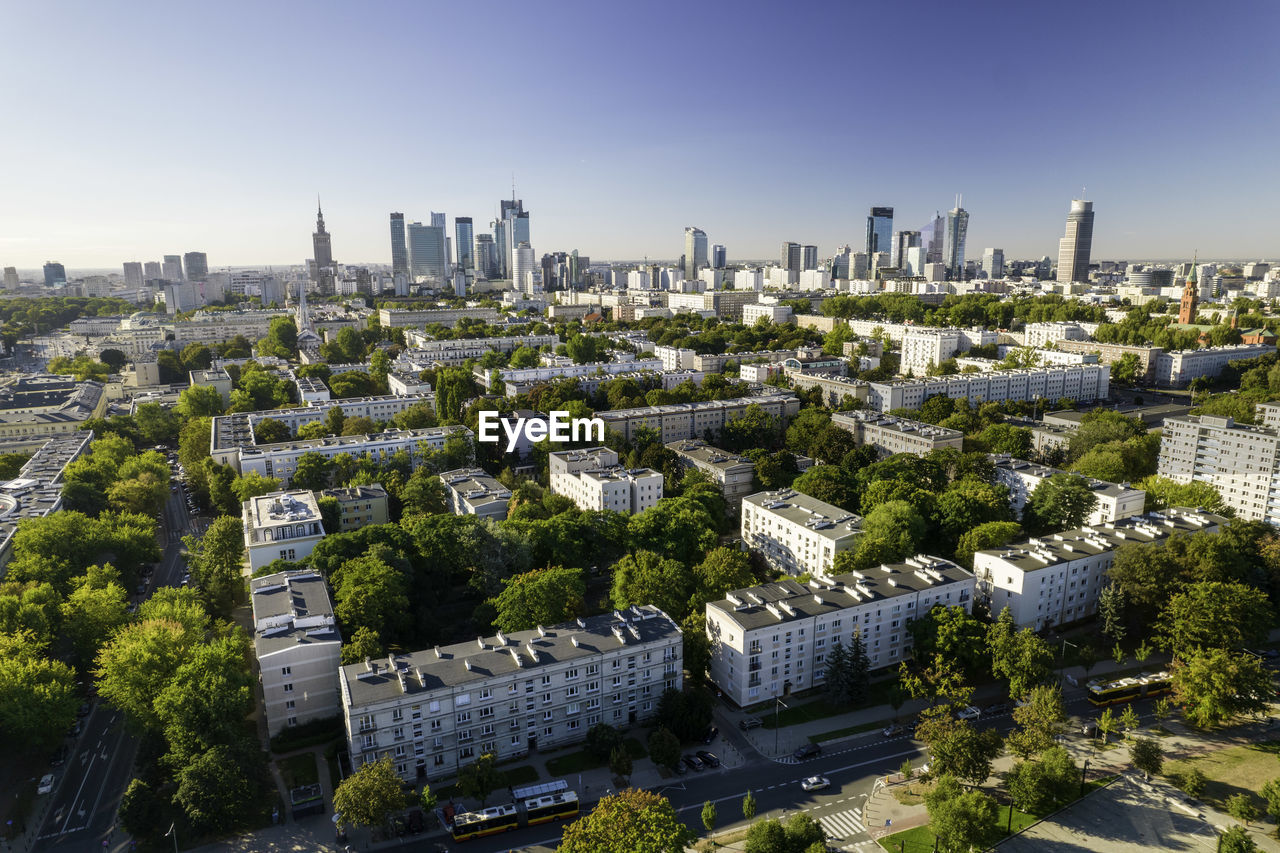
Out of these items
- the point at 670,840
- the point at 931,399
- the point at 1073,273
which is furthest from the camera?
the point at 1073,273

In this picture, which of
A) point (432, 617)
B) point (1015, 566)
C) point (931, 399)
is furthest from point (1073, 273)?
point (432, 617)

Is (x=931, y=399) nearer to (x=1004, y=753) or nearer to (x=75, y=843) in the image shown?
(x=1004, y=753)

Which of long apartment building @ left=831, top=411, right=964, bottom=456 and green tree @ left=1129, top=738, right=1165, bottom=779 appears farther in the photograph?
long apartment building @ left=831, top=411, right=964, bottom=456

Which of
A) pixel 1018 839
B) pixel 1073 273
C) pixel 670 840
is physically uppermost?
pixel 1073 273

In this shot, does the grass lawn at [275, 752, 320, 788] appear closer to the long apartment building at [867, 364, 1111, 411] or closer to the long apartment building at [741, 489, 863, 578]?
the long apartment building at [741, 489, 863, 578]

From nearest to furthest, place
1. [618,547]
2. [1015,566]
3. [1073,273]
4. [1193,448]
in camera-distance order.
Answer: [1015,566] < [618,547] < [1193,448] < [1073,273]

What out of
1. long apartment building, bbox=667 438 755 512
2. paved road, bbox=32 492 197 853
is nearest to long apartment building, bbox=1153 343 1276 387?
long apartment building, bbox=667 438 755 512

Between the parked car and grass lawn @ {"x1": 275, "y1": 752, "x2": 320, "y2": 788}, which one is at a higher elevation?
grass lawn @ {"x1": 275, "y1": 752, "x2": 320, "y2": 788}

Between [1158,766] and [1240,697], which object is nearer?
[1158,766]
